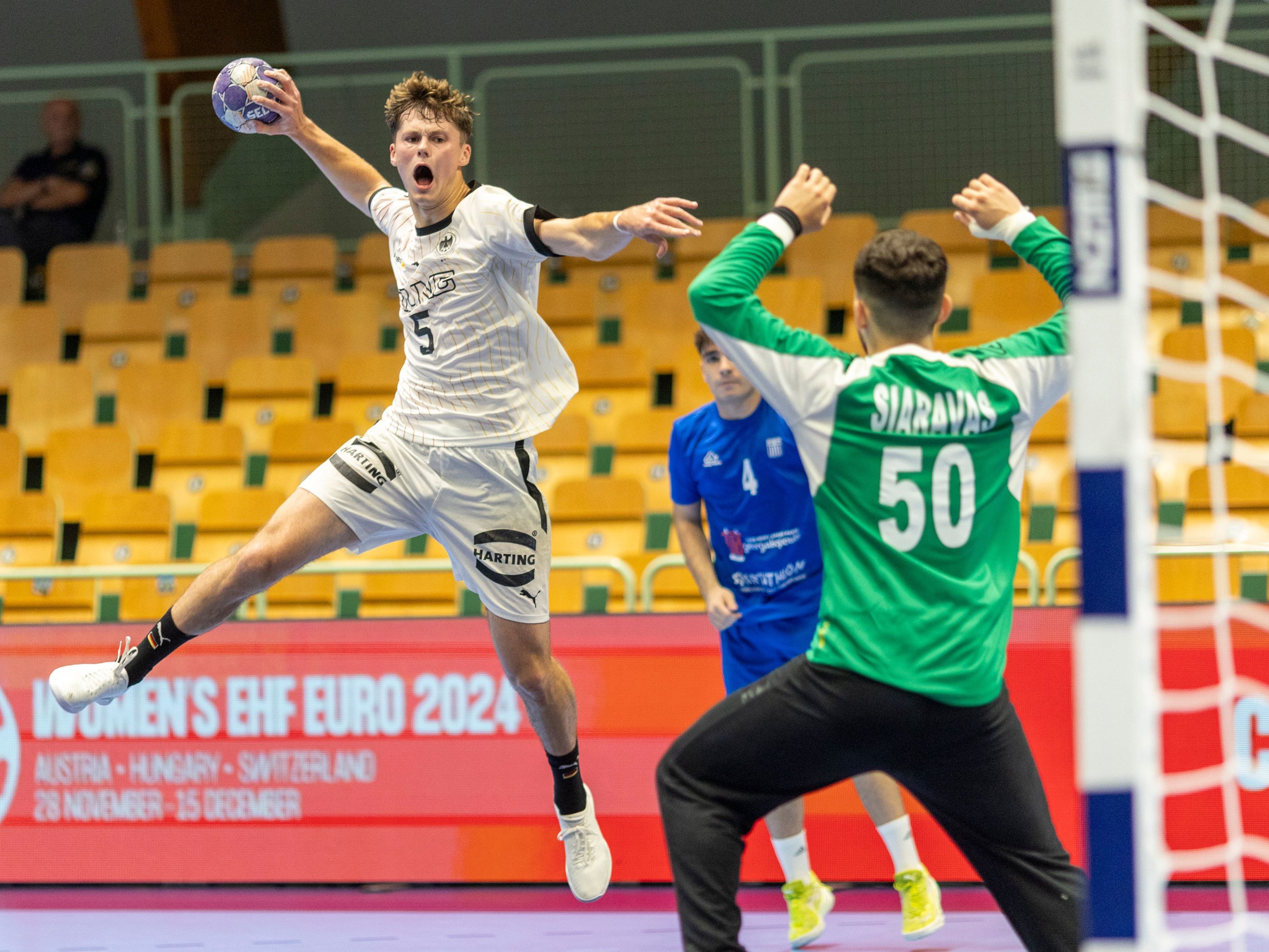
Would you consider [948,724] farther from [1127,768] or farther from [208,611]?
[208,611]

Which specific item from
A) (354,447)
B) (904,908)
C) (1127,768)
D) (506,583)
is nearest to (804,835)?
(904,908)

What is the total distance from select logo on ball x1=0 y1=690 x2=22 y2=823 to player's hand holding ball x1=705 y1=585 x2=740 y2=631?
3.73 m

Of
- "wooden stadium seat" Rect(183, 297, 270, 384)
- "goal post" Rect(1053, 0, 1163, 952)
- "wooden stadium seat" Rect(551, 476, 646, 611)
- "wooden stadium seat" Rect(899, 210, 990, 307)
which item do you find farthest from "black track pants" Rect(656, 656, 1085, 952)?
"wooden stadium seat" Rect(183, 297, 270, 384)

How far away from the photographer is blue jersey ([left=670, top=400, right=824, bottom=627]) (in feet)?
16.1

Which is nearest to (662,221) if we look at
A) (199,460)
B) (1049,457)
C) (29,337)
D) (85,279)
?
(1049,457)

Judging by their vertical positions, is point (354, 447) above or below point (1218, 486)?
above

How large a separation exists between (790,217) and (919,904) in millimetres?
2908

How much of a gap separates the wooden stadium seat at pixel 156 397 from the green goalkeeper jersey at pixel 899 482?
716cm

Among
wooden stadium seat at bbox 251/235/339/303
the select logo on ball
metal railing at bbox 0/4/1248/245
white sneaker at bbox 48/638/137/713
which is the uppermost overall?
metal railing at bbox 0/4/1248/245

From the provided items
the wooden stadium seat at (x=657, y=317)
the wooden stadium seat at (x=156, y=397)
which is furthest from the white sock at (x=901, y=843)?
the wooden stadium seat at (x=156, y=397)

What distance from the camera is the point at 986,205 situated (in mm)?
3512

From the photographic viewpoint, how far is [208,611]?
4.52 meters

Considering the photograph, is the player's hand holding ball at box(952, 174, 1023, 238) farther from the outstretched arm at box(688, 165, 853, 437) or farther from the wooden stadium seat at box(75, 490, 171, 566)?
the wooden stadium seat at box(75, 490, 171, 566)

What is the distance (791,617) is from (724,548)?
36 centimetres
